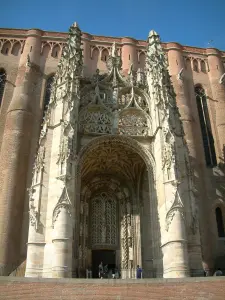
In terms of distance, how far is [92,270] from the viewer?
1739 cm

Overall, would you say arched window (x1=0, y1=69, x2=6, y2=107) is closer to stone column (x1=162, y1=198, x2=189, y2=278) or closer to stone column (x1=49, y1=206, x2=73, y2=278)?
stone column (x1=49, y1=206, x2=73, y2=278)

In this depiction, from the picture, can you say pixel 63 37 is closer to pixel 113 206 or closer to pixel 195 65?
pixel 195 65

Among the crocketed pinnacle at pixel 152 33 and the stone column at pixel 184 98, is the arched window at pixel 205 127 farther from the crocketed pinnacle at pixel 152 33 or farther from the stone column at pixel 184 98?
the crocketed pinnacle at pixel 152 33

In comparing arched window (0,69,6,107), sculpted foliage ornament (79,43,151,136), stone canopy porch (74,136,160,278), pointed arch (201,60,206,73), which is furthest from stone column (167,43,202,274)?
arched window (0,69,6,107)

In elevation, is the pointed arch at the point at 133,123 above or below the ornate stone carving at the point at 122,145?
above

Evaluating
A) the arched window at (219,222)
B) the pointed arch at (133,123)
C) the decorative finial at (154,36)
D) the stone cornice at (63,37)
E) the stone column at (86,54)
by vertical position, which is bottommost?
the arched window at (219,222)

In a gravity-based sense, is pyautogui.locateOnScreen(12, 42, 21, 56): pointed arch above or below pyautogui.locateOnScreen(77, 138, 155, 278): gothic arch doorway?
above

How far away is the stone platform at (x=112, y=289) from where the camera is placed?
31.6 ft

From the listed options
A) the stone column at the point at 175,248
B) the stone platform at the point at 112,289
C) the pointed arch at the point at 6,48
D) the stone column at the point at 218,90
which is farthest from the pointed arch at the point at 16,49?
the stone platform at the point at 112,289

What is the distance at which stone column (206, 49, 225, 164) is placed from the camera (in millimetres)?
23631

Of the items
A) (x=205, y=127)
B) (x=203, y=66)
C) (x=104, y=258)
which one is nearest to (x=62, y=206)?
(x=104, y=258)

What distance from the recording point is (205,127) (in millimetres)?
24891

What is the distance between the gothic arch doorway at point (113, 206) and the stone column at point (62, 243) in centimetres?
440

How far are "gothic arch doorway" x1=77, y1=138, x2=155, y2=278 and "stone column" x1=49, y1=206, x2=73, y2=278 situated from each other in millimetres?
4399
